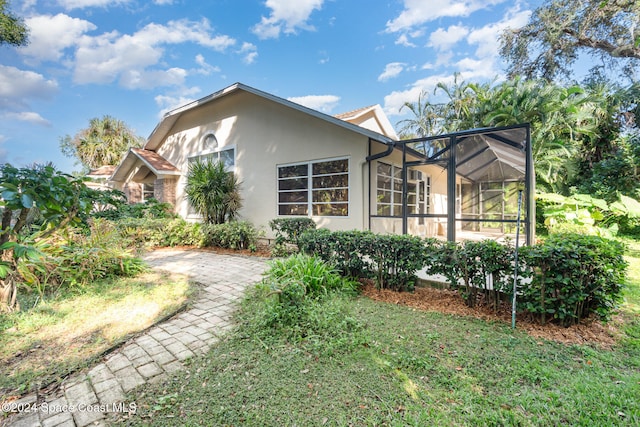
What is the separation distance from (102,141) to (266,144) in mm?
21334

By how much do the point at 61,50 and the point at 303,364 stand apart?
23.3 m

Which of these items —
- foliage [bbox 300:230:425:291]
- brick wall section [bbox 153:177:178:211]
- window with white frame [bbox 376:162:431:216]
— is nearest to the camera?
foliage [bbox 300:230:425:291]

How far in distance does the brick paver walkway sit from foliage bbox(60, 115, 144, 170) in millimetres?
24887

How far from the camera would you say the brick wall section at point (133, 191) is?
13484mm

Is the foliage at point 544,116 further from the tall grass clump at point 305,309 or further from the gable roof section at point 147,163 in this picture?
the gable roof section at point 147,163

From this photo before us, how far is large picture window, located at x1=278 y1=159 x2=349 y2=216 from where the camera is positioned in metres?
7.89

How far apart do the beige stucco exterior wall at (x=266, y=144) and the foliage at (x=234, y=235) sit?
0.81 metres

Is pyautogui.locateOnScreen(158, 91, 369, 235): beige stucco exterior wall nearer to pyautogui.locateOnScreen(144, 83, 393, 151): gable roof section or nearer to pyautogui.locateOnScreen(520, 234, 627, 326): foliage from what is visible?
pyautogui.locateOnScreen(144, 83, 393, 151): gable roof section

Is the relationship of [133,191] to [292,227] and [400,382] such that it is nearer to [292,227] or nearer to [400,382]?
[292,227]

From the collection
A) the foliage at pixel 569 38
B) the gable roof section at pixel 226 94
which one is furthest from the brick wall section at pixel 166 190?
the foliage at pixel 569 38

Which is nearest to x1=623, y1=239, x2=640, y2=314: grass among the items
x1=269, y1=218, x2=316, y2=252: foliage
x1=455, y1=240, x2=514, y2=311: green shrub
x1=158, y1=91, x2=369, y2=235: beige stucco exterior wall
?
x1=455, y1=240, x2=514, y2=311: green shrub

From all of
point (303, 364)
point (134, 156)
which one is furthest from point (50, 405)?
point (134, 156)

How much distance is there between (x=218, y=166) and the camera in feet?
31.4

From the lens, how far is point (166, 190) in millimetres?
12219
